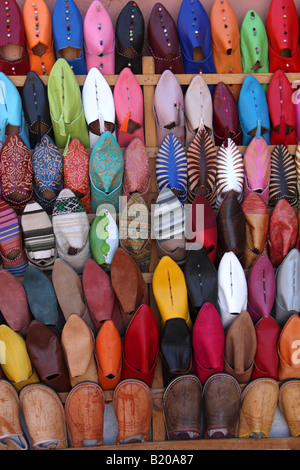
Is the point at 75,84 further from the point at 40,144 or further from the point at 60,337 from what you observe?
the point at 60,337

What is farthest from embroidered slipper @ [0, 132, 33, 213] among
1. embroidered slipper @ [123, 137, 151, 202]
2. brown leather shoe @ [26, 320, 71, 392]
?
brown leather shoe @ [26, 320, 71, 392]

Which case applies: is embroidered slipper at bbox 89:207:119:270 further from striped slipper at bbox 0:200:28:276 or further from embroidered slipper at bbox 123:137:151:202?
striped slipper at bbox 0:200:28:276

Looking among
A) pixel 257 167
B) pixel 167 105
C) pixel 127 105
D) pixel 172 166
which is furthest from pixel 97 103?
pixel 257 167

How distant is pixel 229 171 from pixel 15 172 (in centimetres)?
89

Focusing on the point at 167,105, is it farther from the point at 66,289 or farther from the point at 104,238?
the point at 66,289

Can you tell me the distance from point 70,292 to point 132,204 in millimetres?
431

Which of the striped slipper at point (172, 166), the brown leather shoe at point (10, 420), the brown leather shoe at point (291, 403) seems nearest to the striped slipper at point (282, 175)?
the striped slipper at point (172, 166)

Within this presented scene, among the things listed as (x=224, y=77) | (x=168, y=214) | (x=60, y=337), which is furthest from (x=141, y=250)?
(x=224, y=77)

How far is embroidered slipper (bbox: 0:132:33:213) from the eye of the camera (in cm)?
177

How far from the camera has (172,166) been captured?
1.88m

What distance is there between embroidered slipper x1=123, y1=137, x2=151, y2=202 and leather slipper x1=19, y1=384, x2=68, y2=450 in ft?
2.78

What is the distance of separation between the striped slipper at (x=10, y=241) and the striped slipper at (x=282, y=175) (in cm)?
109

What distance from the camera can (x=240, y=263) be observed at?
1856 millimetres

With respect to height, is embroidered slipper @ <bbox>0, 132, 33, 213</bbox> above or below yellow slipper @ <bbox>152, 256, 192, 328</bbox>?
above
